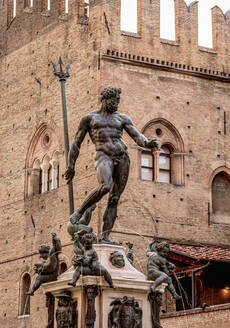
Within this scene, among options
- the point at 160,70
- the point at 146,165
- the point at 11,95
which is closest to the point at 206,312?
the point at 146,165

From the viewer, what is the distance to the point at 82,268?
30.3 feet

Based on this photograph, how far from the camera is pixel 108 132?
1011 cm

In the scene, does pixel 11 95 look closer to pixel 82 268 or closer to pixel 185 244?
pixel 185 244

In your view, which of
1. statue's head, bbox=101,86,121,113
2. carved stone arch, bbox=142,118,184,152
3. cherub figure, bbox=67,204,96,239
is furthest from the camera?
carved stone arch, bbox=142,118,184,152

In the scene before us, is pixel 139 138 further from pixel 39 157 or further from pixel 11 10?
pixel 11 10

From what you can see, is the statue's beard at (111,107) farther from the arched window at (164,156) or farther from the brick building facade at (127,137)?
the arched window at (164,156)

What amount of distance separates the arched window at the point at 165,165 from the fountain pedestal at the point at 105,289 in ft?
55.1

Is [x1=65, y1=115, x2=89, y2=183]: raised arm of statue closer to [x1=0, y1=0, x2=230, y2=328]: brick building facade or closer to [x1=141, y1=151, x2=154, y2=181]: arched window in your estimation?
[x1=0, y1=0, x2=230, y2=328]: brick building facade

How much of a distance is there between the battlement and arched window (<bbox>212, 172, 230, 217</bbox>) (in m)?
3.42

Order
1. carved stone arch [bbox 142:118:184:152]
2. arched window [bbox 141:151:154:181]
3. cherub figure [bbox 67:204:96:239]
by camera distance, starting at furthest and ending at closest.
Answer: carved stone arch [bbox 142:118:184:152] → arched window [bbox 141:151:154:181] → cherub figure [bbox 67:204:96:239]

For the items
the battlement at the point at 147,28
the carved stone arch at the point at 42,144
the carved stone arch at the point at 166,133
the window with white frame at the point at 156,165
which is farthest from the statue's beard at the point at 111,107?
the carved stone arch at the point at 42,144

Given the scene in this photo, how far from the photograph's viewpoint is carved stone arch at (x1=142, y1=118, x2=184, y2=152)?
87.9 feet

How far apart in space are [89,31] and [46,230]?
615 cm

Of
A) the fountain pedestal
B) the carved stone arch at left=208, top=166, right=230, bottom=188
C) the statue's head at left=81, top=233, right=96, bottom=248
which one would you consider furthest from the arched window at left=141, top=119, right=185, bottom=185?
the statue's head at left=81, top=233, right=96, bottom=248
